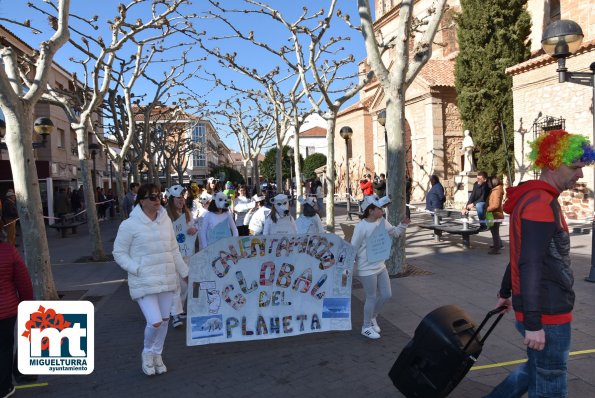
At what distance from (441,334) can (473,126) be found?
66.2 ft

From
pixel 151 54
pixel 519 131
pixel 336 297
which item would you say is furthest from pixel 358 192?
pixel 336 297

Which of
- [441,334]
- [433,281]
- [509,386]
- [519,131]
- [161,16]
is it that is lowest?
[433,281]

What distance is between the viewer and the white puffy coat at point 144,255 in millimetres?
4320

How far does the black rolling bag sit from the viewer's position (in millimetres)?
3146

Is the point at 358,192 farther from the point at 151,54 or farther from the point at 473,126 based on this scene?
the point at 151,54

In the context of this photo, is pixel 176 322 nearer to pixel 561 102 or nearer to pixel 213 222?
pixel 213 222

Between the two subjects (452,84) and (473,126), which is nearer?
(473,126)

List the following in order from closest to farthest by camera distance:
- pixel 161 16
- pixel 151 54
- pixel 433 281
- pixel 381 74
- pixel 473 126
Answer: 1. pixel 433 281
2. pixel 381 74
3. pixel 161 16
4. pixel 151 54
5. pixel 473 126

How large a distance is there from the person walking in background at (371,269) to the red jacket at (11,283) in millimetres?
3238

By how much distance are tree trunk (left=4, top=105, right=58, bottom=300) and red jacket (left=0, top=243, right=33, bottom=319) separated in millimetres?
3323

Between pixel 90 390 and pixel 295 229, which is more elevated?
pixel 295 229

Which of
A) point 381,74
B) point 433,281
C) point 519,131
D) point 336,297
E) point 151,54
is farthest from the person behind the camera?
point 519,131

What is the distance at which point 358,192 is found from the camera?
36.0m

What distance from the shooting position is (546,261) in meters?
2.74
